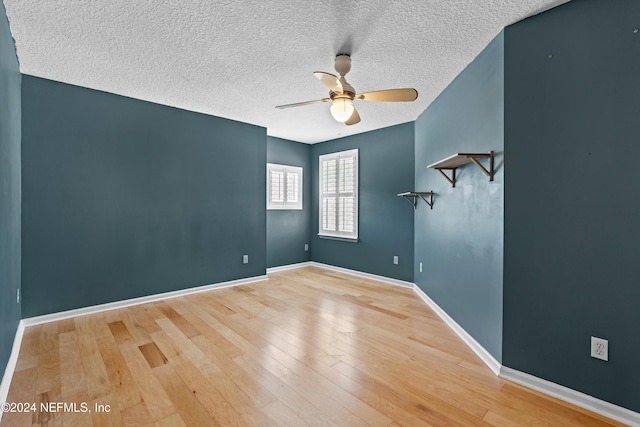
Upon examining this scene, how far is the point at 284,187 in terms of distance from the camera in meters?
5.59

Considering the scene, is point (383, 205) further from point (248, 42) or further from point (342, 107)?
point (248, 42)

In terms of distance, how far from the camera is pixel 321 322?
3.03 m

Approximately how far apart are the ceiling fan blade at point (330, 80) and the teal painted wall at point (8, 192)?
2.08 metres

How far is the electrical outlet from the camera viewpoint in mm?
1703

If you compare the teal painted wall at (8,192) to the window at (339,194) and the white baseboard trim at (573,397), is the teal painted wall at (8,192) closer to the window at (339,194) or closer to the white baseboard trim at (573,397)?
the white baseboard trim at (573,397)

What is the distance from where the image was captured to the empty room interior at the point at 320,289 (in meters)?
1.71

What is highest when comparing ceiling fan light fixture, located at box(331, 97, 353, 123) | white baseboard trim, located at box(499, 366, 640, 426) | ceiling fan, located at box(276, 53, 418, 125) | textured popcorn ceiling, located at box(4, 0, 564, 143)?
textured popcorn ceiling, located at box(4, 0, 564, 143)

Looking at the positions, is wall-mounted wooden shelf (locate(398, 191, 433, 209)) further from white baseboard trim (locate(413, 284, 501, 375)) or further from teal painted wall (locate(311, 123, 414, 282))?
white baseboard trim (locate(413, 284, 501, 375))

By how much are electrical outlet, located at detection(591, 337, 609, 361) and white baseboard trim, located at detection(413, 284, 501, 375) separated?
0.56m

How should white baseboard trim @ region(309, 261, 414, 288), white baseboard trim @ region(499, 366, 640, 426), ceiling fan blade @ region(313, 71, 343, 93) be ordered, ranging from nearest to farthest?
white baseboard trim @ region(499, 366, 640, 426), ceiling fan blade @ region(313, 71, 343, 93), white baseboard trim @ region(309, 261, 414, 288)

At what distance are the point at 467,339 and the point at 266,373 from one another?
5.78 ft

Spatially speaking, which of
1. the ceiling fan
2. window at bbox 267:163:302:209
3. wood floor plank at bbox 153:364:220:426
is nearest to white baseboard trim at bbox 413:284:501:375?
wood floor plank at bbox 153:364:220:426

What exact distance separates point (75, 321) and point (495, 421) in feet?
12.4

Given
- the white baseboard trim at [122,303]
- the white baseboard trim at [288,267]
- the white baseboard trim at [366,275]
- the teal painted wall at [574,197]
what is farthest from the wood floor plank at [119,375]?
the white baseboard trim at [366,275]
